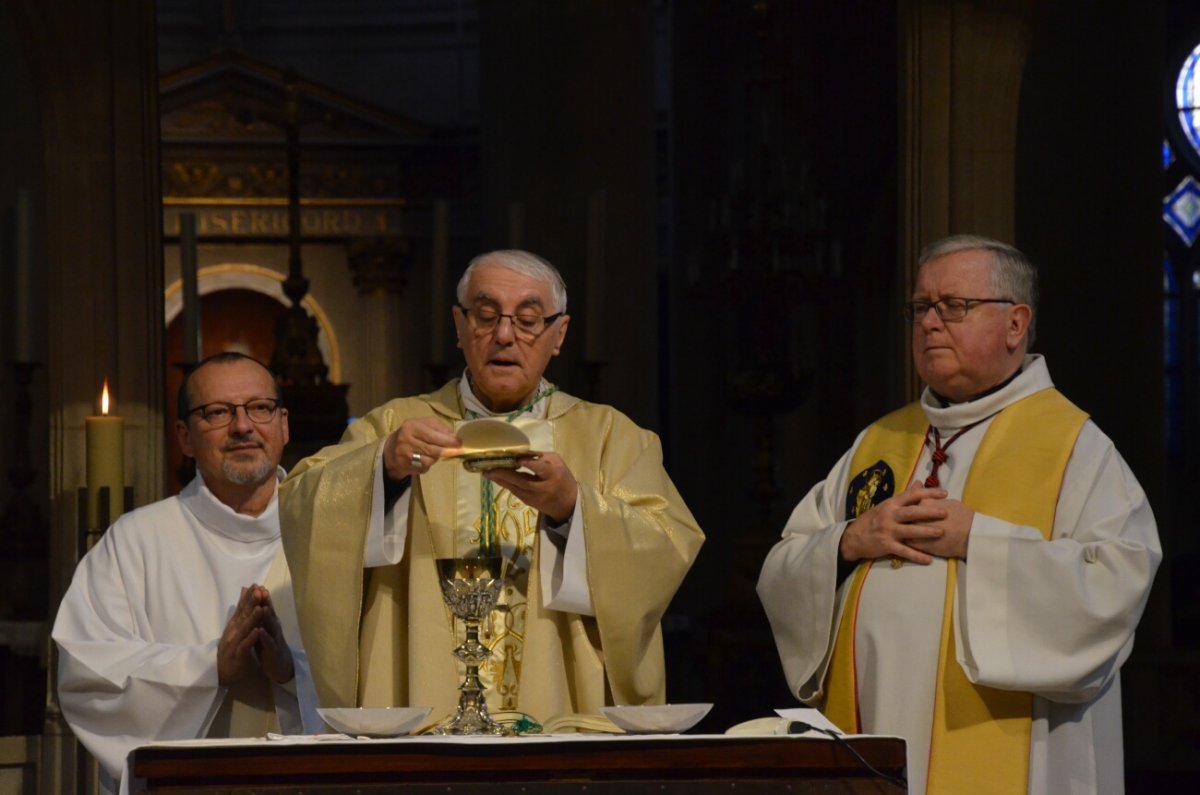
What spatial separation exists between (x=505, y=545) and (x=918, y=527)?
0.86 metres

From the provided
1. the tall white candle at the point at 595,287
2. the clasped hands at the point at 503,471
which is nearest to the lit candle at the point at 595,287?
the tall white candle at the point at 595,287

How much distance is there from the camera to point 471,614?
371 centimetres

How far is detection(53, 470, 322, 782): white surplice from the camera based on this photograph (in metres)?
4.51

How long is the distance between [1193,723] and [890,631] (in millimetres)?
4882

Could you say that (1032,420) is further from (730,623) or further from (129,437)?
(730,623)

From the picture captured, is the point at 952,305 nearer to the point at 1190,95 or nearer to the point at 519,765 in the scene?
the point at 519,765

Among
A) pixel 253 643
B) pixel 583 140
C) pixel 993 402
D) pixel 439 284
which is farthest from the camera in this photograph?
pixel 583 140

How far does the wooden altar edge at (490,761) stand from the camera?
10.7ft

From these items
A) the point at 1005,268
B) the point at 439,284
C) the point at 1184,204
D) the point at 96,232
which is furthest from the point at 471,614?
the point at 1184,204

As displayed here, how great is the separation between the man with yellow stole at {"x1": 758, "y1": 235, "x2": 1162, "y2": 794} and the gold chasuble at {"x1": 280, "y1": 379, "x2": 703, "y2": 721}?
1.00 ft

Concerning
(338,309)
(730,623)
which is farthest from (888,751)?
(338,309)

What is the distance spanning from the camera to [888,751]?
11.1 ft

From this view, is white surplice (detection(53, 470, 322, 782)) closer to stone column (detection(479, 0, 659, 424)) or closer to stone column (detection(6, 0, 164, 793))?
stone column (detection(6, 0, 164, 793))

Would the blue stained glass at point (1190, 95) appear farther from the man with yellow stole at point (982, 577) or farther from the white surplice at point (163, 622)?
the white surplice at point (163, 622)
